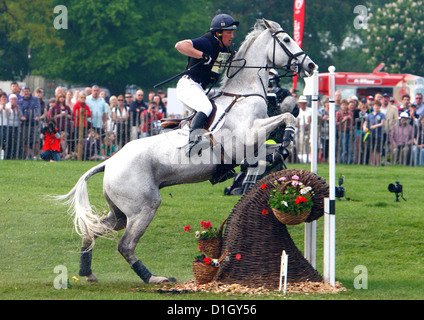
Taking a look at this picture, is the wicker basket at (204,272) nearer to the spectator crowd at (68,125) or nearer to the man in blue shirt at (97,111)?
the spectator crowd at (68,125)

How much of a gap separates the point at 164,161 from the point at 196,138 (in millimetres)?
492

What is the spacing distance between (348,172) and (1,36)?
3469 cm

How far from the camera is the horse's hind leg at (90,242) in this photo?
9227mm

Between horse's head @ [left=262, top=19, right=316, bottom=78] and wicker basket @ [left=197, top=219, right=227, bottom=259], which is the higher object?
horse's head @ [left=262, top=19, right=316, bottom=78]

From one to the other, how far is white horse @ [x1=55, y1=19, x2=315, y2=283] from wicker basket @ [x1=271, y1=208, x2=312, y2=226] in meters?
1.14

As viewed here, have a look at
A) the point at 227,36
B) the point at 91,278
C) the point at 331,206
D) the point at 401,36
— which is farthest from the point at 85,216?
the point at 401,36

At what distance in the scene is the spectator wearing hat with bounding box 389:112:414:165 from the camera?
2038 cm

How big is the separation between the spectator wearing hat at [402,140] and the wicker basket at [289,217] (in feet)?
42.2

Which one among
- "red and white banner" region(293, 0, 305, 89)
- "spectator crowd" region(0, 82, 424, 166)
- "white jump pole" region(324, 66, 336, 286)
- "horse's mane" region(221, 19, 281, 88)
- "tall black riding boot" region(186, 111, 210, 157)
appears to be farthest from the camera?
"spectator crowd" region(0, 82, 424, 166)

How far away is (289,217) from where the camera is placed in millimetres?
8133

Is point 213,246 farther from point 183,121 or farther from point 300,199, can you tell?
point 183,121

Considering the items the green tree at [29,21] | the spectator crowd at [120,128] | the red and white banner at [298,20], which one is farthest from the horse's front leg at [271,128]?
the green tree at [29,21]

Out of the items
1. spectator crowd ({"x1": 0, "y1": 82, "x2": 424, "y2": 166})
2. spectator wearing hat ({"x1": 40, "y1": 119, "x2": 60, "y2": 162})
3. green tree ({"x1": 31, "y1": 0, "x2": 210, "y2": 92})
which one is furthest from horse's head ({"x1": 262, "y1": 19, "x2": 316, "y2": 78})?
green tree ({"x1": 31, "y1": 0, "x2": 210, "y2": 92})

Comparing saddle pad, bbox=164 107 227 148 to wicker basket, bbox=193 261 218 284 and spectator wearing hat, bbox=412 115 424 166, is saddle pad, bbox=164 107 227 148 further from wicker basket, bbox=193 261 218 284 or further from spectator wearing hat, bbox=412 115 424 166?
spectator wearing hat, bbox=412 115 424 166
